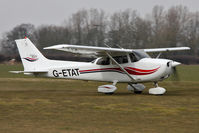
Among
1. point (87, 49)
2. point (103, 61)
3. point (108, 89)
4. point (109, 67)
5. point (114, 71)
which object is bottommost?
point (108, 89)

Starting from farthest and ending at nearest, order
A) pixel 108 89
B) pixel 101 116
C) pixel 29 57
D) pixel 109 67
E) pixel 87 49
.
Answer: pixel 29 57 < pixel 109 67 < pixel 108 89 < pixel 87 49 < pixel 101 116

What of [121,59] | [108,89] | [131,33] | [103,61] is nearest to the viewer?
[108,89]

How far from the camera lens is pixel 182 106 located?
1053cm

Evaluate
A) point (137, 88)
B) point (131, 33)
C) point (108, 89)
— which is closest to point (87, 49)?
point (108, 89)

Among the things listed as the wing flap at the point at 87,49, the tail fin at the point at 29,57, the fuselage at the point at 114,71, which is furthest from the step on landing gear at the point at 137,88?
the tail fin at the point at 29,57

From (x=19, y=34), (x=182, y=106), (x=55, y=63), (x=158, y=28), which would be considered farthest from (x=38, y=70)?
(x=19, y=34)

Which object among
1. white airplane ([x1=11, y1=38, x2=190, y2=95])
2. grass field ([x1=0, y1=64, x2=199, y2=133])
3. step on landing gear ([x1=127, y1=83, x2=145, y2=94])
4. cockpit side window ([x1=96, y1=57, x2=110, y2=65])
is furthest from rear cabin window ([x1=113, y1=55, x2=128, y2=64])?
grass field ([x1=0, y1=64, x2=199, y2=133])

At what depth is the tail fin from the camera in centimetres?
1598

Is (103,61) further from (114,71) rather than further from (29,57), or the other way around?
(29,57)

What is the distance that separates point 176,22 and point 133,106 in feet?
137

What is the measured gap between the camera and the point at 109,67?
581 inches

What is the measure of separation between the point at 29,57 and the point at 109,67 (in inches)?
153

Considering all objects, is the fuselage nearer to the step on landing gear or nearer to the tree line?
the step on landing gear

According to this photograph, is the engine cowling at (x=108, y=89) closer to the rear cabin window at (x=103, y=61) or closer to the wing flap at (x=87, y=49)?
the rear cabin window at (x=103, y=61)
